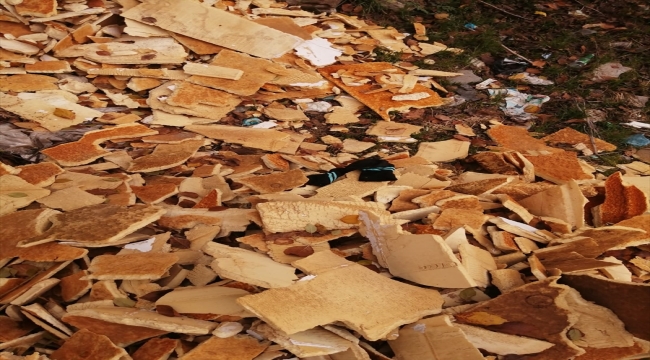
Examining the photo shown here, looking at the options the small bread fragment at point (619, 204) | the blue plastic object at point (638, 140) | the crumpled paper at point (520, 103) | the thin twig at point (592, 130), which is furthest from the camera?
the crumpled paper at point (520, 103)

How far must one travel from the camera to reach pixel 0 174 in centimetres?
376

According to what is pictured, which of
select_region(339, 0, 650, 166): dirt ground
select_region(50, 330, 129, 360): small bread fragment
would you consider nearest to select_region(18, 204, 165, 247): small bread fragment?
select_region(50, 330, 129, 360): small bread fragment

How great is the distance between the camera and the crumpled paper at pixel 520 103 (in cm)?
559

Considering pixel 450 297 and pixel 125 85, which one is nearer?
pixel 450 297

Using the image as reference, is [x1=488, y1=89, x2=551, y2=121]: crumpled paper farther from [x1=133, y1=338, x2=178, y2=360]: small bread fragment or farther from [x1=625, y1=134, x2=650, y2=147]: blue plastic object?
[x1=133, y1=338, x2=178, y2=360]: small bread fragment

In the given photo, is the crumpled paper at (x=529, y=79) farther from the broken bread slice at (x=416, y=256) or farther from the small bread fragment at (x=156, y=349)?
the small bread fragment at (x=156, y=349)

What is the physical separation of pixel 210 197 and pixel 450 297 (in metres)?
1.40

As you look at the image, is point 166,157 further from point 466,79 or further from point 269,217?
point 466,79

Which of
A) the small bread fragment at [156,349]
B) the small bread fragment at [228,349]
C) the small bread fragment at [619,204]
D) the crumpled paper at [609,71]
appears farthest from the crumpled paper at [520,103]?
the small bread fragment at [156,349]

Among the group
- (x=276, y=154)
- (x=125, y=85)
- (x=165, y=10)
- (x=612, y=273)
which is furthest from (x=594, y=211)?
(x=165, y=10)

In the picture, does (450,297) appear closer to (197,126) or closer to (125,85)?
(197,126)

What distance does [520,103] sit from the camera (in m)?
5.76

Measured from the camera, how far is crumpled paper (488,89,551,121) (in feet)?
18.3

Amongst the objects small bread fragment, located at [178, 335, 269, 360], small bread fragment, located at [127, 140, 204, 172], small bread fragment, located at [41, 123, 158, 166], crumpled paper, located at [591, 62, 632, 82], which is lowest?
Result: small bread fragment, located at [41, 123, 158, 166]
